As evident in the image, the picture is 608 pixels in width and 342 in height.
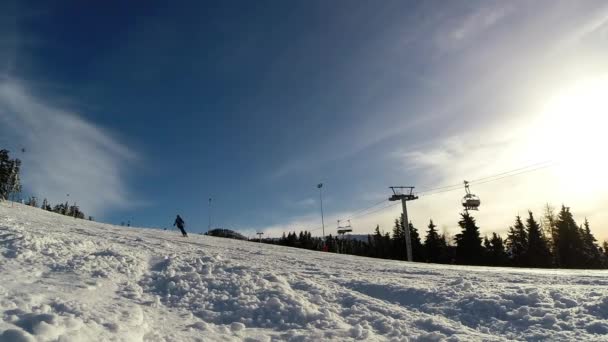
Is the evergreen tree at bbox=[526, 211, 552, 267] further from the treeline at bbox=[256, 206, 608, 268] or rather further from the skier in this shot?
the skier

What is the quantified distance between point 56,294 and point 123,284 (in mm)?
2239

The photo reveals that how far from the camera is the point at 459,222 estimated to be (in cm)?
6375

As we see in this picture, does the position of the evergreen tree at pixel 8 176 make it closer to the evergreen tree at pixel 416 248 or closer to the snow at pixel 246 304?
the snow at pixel 246 304

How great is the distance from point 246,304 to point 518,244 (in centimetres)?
6548

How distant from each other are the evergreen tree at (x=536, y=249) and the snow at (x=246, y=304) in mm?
51398

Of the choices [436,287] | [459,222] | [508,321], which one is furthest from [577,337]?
[459,222]

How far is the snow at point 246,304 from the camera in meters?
8.72

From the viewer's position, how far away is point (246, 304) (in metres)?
11.3

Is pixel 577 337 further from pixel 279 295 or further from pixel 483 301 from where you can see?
pixel 279 295

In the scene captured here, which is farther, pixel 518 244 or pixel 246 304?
pixel 518 244

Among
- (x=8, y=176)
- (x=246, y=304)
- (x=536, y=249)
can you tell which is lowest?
(x=246, y=304)

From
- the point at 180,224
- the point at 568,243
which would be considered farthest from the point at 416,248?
the point at 180,224

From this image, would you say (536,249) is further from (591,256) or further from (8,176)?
(8,176)

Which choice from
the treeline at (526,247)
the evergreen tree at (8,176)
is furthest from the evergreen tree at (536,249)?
the evergreen tree at (8,176)
